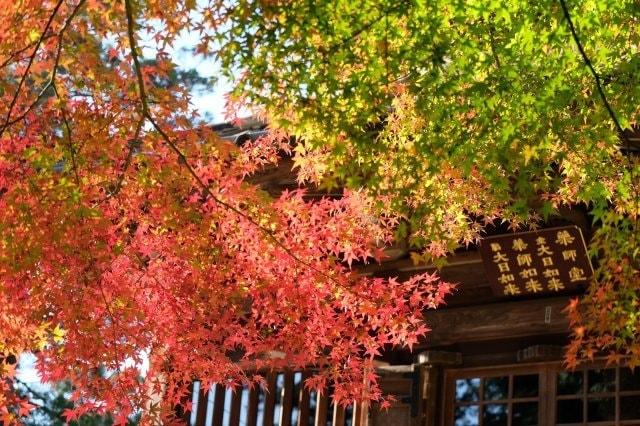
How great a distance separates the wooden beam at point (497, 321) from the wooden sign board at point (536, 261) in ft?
0.45

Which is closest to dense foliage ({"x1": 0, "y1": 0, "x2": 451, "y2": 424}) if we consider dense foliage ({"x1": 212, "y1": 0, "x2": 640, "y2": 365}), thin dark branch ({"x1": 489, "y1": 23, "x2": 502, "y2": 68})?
dense foliage ({"x1": 212, "y1": 0, "x2": 640, "y2": 365})

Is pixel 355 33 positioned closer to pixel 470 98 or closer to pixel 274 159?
pixel 470 98

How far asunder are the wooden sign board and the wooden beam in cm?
14

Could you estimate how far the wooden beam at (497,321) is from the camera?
10.1 meters

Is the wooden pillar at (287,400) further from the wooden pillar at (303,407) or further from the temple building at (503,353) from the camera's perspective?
the temple building at (503,353)

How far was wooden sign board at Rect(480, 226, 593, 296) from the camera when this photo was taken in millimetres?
9836

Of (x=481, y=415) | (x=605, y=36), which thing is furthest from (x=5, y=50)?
(x=481, y=415)

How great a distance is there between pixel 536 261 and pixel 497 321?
73 cm

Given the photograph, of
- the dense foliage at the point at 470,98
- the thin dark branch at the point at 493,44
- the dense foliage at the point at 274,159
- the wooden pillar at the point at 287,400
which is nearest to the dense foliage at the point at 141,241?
the dense foliage at the point at 274,159

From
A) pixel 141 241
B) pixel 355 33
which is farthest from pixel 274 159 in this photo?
pixel 355 33

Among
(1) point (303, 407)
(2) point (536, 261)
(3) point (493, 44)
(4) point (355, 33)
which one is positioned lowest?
(1) point (303, 407)

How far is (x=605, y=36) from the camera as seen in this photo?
7.82m

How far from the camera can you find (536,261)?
10094 mm

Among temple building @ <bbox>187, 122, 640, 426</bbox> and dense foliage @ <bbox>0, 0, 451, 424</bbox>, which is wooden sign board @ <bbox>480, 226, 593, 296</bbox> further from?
dense foliage @ <bbox>0, 0, 451, 424</bbox>
